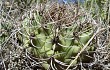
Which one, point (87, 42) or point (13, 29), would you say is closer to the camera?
point (87, 42)

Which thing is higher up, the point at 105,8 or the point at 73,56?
the point at 105,8

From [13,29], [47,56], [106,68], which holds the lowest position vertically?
[106,68]

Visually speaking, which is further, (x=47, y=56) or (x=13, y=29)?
(x=13, y=29)

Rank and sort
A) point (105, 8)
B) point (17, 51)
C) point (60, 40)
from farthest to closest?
point (105, 8), point (17, 51), point (60, 40)

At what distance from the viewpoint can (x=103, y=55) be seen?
3.46 ft

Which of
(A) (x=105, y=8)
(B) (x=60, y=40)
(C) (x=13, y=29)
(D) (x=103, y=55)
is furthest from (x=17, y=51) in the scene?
(A) (x=105, y=8)

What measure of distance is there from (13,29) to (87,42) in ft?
1.12

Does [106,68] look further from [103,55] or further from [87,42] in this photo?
[87,42]

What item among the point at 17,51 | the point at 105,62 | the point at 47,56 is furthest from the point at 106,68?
the point at 17,51

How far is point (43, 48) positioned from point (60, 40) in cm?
8

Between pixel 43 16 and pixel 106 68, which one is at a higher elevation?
pixel 43 16

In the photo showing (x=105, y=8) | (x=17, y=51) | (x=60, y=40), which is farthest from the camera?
(x=105, y=8)

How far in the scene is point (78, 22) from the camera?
97 centimetres

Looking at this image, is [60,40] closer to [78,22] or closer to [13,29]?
[78,22]
